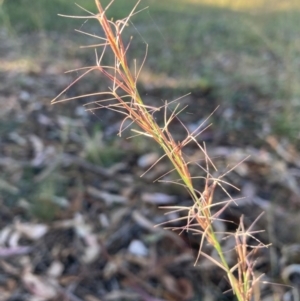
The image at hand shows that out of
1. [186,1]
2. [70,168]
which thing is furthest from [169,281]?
[186,1]

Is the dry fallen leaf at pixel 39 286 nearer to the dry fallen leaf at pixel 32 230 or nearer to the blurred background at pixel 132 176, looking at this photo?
the blurred background at pixel 132 176

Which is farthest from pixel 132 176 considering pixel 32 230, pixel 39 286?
pixel 39 286

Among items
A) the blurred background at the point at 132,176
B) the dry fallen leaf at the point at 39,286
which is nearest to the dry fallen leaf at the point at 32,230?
the blurred background at the point at 132,176

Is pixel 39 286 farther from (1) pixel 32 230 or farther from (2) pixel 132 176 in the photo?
(2) pixel 132 176

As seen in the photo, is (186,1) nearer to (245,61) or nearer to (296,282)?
(245,61)

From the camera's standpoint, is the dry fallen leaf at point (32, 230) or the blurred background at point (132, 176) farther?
the dry fallen leaf at point (32, 230)

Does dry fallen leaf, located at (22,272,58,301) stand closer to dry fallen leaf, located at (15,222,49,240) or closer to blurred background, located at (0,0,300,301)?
A: blurred background, located at (0,0,300,301)

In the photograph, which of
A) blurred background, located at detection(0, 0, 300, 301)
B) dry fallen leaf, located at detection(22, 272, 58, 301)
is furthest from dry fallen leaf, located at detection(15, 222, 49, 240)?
dry fallen leaf, located at detection(22, 272, 58, 301)

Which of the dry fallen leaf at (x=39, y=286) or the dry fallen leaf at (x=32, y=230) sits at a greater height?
the dry fallen leaf at (x=39, y=286)
